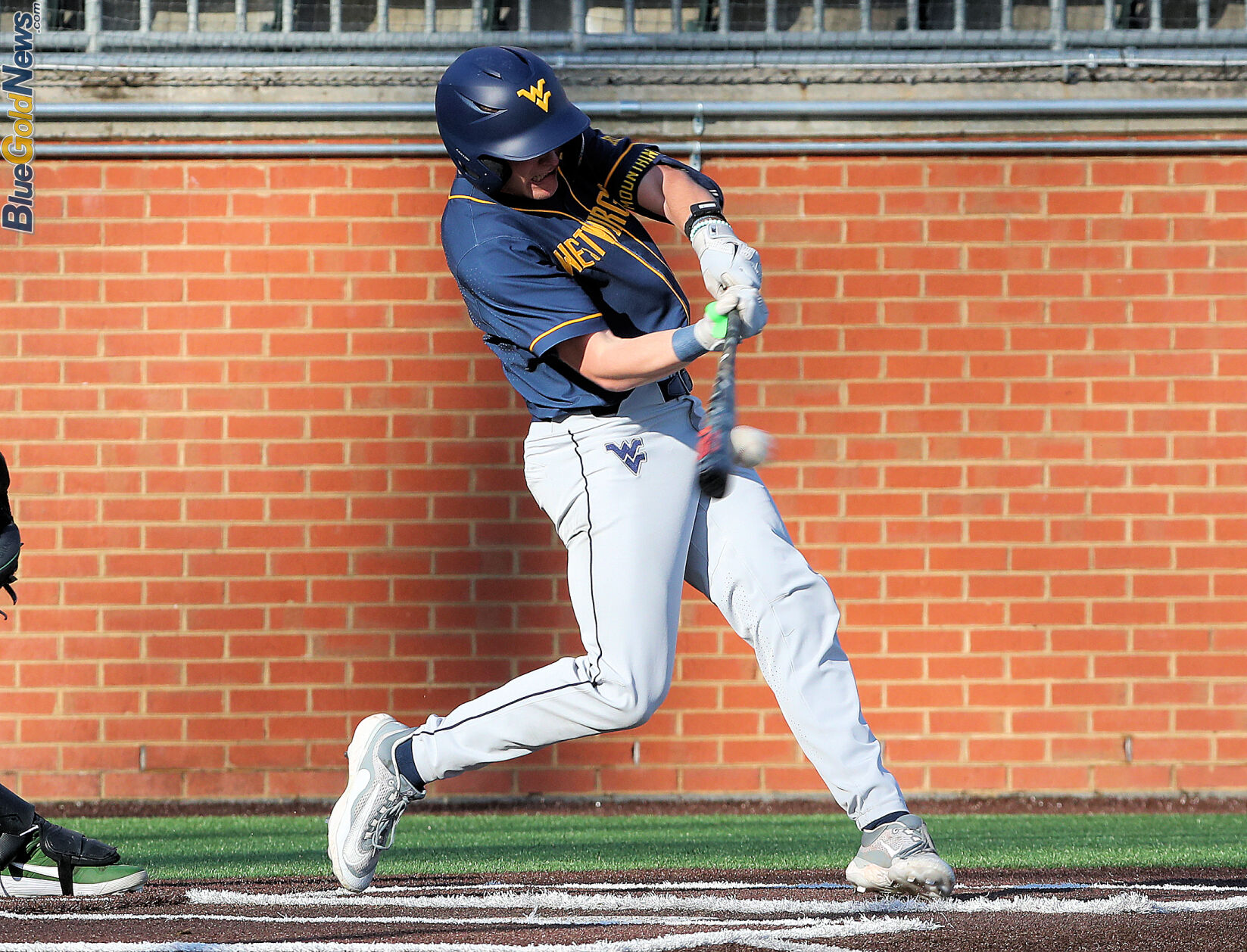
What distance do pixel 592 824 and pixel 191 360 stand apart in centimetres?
295

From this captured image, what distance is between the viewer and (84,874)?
3953 mm

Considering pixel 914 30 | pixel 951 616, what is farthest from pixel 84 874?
pixel 914 30

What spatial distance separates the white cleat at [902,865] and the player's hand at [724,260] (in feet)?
4.24

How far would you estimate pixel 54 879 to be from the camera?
397 centimetres

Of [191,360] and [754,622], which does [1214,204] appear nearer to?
[754,622]

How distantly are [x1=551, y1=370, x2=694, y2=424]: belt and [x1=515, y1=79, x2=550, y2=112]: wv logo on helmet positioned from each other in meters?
0.71

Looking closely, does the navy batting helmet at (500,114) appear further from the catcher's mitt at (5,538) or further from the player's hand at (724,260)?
the catcher's mitt at (5,538)

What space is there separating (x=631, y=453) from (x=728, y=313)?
468 millimetres

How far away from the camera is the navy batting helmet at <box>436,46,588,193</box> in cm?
317

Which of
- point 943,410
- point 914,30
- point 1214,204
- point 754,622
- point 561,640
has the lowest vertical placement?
point 561,640

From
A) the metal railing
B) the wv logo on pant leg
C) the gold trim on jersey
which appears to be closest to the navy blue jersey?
the gold trim on jersey

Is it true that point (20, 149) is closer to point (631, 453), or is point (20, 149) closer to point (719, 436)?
point (631, 453)

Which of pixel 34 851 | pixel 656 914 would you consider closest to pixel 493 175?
pixel 656 914

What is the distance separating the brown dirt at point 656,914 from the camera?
2.94 metres
